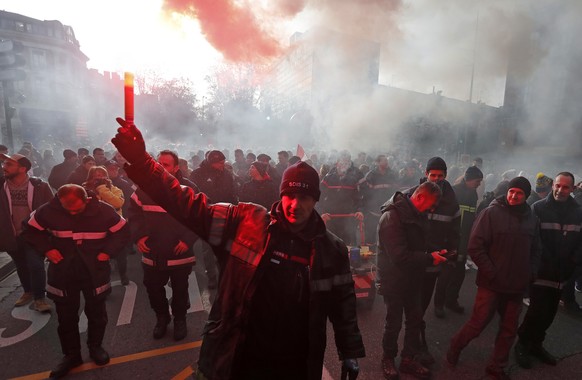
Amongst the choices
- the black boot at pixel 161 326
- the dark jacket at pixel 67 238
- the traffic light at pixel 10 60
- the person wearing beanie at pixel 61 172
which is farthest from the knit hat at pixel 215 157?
the traffic light at pixel 10 60

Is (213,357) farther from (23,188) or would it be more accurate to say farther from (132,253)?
(132,253)

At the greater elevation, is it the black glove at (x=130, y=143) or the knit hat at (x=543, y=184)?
the black glove at (x=130, y=143)

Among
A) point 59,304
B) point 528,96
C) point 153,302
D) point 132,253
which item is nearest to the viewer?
point 59,304

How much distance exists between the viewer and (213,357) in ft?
5.51

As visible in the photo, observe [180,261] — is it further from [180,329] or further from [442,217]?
[442,217]

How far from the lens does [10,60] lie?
22.1 ft

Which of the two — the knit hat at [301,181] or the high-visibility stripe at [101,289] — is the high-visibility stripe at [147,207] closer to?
the high-visibility stripe at [101,289]

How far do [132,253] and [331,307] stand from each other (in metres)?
5.78

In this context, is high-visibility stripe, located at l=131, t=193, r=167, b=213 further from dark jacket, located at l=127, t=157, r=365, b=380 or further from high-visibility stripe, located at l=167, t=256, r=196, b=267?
dark jacket, located at l=127, t=157, r=365, b=380

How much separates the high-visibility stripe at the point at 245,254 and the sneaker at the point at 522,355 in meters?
3.54

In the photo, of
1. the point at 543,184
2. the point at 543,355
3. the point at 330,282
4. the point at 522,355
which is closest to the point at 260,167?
the point at 330,282

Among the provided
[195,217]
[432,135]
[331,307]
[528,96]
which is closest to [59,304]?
[195,217]

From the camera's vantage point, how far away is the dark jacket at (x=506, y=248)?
310 cm

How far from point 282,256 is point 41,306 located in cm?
423
